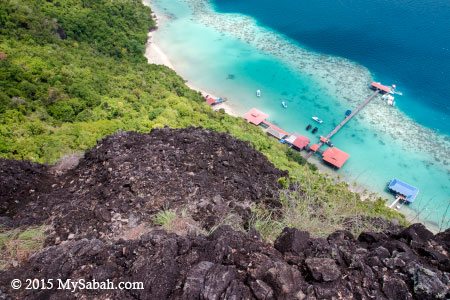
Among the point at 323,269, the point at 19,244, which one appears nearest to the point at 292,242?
the point at 323,269

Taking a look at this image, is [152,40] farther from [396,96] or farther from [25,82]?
[396,96]

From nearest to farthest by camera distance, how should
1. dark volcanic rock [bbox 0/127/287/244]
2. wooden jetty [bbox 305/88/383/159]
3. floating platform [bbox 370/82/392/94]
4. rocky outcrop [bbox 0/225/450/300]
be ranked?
rocky outcrop [bbox 0/225/450/300]
dark volcanic rock [bbox 0/127/287/244]
wooden jetty [bbox 305/88/383/159]
floating platform [bbox 370/82/392/94]

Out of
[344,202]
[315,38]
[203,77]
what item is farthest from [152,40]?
[344,202]

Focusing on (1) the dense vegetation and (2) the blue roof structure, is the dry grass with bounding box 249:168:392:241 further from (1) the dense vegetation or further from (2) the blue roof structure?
(2) the blue roof structure

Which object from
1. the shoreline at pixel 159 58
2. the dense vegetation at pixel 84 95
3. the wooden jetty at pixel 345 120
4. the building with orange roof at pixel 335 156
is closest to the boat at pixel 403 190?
the building with orange roof at pixel 335 156

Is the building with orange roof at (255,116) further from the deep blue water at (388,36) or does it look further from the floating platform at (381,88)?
the deep blue water at (388,36)

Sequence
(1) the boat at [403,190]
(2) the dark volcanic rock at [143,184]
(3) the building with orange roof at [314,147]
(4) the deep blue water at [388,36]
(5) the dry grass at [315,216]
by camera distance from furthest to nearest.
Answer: (4) the deep blue water at [388,36] → (3) the building with orange roof at [314,147] → (1) the boat at [403,190] → (2) the dark volcanic rock at [143,184] → (5) the dry grass at [315,216]

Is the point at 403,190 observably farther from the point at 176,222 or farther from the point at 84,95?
the point at 84,95

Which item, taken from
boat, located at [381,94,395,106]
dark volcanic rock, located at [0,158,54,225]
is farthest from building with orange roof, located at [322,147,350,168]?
dark volcanic rock, located at [0,158,54,225]
